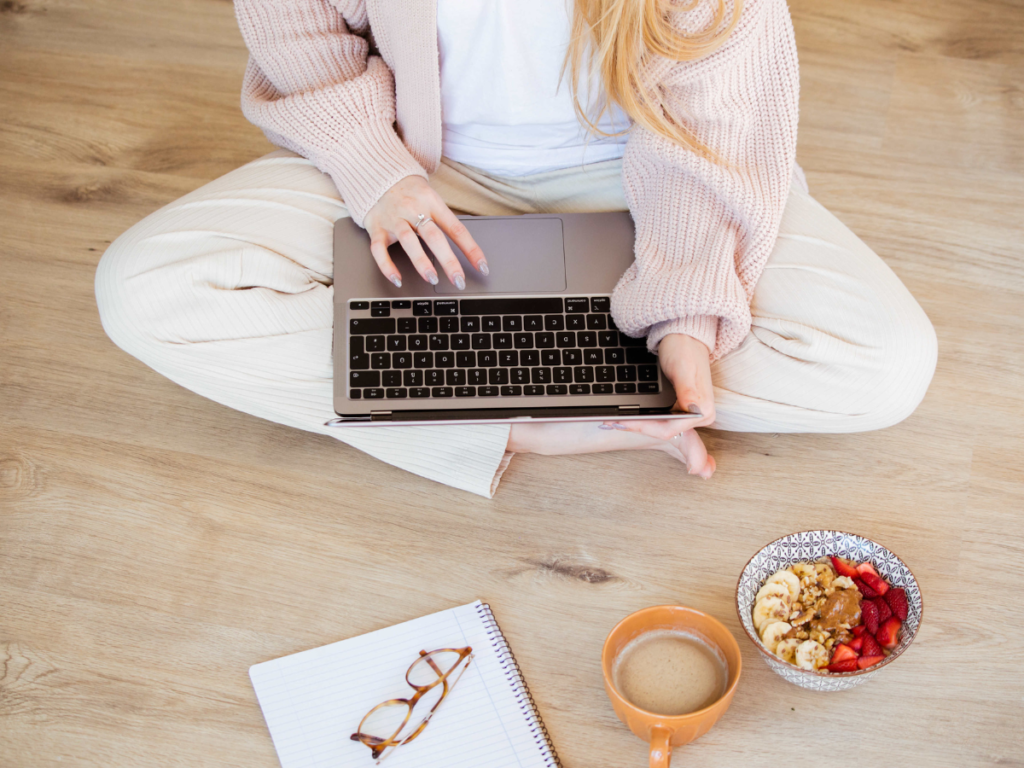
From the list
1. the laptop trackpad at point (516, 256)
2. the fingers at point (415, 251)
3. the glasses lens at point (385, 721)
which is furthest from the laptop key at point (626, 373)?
the glasses lens at point (385, 721)

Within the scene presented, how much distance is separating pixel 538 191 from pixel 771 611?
1.98ft

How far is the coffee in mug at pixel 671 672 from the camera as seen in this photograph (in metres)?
0.92

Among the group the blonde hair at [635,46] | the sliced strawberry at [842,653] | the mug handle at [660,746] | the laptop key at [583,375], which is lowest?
the mug handle at [660,746]

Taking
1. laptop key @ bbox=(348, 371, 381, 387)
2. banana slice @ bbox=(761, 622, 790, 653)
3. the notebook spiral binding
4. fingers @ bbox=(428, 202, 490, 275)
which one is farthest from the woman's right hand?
banana slice @ bbox=(761, 622, 790, 653)

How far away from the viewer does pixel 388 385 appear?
3.24 feet

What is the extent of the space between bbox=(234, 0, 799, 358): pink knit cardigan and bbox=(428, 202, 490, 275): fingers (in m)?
0.07

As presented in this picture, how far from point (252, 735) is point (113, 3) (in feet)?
4.69

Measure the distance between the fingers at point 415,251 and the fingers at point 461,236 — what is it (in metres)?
0.02

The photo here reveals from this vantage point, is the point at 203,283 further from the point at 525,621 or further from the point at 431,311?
the point at 525,621

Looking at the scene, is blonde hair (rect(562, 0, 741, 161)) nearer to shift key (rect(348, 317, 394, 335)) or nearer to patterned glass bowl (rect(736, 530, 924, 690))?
shift key (rect(348, 317, 394, 335))

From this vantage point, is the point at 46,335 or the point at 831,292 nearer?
the point at 831,292

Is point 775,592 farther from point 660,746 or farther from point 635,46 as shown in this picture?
point 635,46

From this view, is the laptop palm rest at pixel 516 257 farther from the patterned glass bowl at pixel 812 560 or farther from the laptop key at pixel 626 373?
the patterned glass bowl at pixel 812 560

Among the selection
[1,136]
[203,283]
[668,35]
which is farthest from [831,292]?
[1,136]
